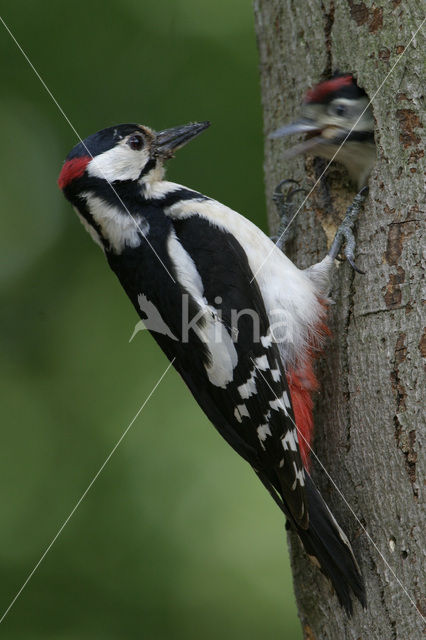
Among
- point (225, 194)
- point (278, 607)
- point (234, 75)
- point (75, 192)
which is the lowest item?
point (278, 607)

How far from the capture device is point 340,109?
92.5 inches

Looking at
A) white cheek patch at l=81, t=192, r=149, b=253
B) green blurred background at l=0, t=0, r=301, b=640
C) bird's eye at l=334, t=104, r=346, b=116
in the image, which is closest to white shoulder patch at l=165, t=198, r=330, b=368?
white cheek patch at l=81, t=192, r=149, b=253

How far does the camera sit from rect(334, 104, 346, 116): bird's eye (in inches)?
92.0

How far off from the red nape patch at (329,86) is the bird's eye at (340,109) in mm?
52

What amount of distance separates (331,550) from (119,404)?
1882 mm

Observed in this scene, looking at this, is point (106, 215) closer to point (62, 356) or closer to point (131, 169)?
point (131, 169)

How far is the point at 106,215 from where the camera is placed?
8.27ft

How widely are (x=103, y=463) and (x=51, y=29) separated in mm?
2077

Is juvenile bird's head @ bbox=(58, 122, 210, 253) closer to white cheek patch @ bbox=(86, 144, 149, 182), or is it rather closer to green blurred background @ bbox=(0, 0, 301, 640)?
white cheek patch @ bbox=(86, 144, 149, 182)

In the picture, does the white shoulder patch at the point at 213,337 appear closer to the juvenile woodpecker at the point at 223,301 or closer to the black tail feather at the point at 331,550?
the juvenile woodpecker at the point at 223,301

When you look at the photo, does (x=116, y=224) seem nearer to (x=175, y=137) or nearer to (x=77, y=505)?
(x=175, y=137)

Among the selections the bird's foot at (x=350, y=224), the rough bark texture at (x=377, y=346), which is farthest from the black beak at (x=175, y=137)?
the bird's foot at (x=350, y=224)

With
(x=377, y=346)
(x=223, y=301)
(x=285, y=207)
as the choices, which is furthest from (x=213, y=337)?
(x=285, y=207)

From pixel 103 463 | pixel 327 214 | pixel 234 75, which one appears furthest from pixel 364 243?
pixel 103 463
